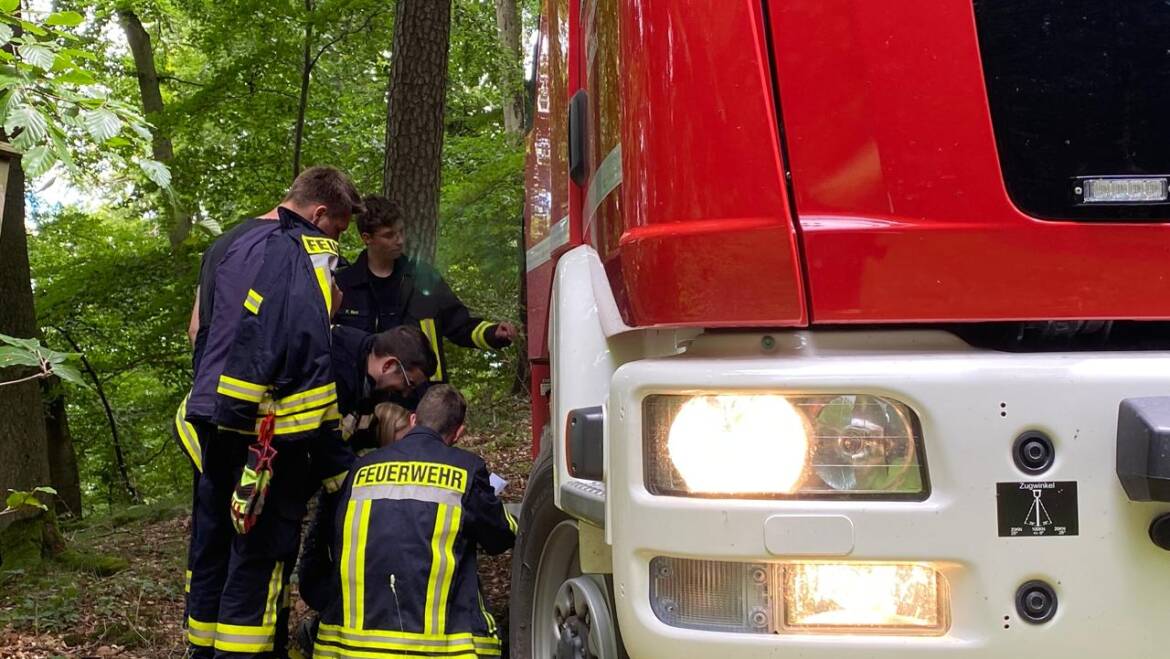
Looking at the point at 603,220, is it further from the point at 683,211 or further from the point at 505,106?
the point at 505,106

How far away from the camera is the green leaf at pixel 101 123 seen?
280 centimetres

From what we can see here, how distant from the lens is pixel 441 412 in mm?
3645

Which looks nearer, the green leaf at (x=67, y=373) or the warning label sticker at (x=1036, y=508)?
the warning label sticker at (x=1036, y=508)

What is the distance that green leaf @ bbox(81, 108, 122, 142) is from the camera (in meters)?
2.80

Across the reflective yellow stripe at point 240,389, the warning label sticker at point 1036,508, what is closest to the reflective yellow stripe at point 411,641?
the reflective yellow stripe at point 240,389

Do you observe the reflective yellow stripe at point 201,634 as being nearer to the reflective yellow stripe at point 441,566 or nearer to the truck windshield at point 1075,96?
the reflective yellow stripe at point 441,566

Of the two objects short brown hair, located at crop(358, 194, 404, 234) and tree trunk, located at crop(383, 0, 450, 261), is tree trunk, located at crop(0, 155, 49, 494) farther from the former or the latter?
short brown hair, located at crop(358, 194, 404, 234)

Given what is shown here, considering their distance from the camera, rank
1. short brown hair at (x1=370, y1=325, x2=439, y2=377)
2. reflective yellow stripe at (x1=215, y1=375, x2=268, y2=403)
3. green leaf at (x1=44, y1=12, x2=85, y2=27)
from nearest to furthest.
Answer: green leaf at (x1=44, y1=12, x2=85, y2=27) < reflective yellow stripe at (x1=215, y1=375, x2=268, y2=403) < short brown hair at (x1=370, y1=325, x2=439, y2=377)

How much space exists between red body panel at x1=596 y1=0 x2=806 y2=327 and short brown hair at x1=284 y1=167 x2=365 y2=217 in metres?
2.32

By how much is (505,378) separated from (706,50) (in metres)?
7.88

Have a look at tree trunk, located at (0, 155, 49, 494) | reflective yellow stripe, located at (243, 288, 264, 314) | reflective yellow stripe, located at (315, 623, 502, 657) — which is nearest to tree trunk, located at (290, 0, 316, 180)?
tree trunk, located at (0, 155, 49, 494)

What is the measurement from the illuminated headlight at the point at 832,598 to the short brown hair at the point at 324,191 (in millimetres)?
2668

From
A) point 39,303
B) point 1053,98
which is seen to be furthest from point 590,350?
point 39,303

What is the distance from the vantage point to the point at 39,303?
8680 millimetres
